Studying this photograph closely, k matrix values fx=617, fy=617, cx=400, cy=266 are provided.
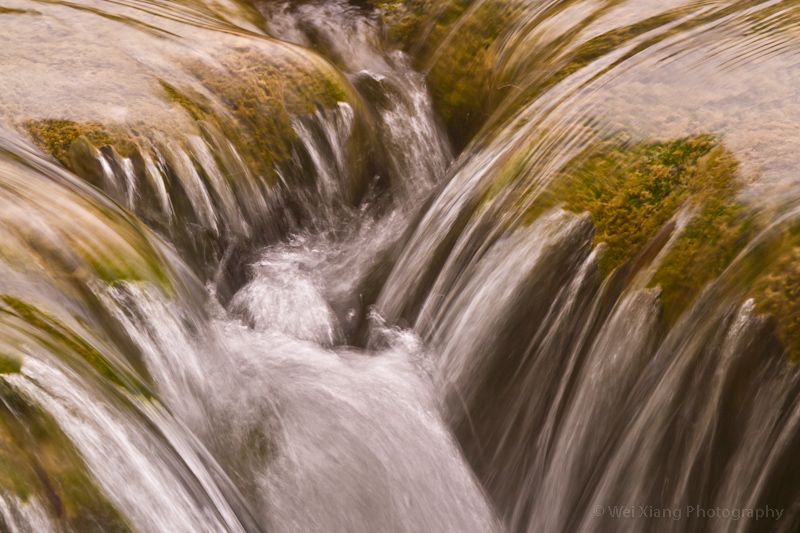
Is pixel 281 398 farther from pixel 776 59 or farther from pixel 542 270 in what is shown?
pixel 776 59

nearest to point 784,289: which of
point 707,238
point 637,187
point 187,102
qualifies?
point 707,238

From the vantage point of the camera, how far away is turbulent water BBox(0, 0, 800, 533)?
2.21 m

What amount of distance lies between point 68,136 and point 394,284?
85.3 inches

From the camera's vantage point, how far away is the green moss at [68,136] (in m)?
3.67

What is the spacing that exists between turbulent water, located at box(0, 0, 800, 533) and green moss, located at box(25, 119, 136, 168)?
0.06ft

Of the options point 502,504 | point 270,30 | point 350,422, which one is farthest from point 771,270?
point 270,30

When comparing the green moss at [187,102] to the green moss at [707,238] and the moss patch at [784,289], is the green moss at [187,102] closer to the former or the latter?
the green moss at [707,238]

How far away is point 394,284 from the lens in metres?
3.93

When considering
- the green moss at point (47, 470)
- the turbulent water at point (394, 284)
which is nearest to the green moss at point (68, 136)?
the turbulent water at point (394, 284)

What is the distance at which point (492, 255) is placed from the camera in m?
3.25

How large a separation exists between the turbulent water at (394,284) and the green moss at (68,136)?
2 cm

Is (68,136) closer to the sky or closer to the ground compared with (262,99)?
closer to the ground

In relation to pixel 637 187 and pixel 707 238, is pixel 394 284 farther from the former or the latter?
pixel 707 238

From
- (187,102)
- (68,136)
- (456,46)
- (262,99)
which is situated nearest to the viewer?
(68,136)
